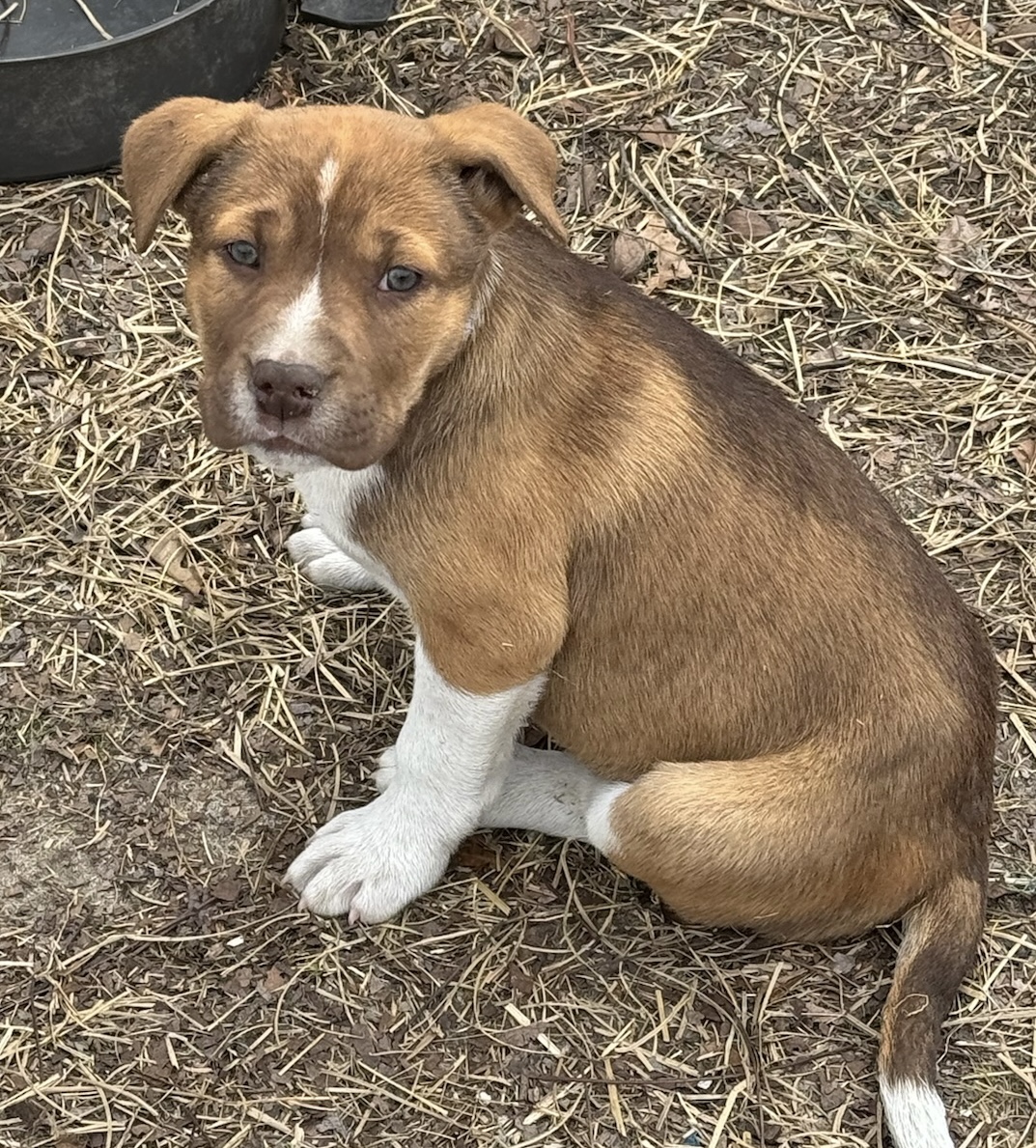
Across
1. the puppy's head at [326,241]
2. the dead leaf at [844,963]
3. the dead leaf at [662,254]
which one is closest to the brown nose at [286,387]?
the puppy's head at [326,241]

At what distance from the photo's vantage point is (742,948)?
4.61m

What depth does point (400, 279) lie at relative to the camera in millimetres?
3400

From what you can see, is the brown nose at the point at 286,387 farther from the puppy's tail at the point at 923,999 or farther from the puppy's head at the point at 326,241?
the puppy's tail at the point at 923,999

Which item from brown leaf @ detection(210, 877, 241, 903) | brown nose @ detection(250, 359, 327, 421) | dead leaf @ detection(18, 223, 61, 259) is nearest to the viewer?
brown nose @ detection(250, 359, 327, 421)

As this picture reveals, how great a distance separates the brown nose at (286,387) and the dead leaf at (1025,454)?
146 inches

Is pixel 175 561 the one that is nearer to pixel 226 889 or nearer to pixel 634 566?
pixel 226 889

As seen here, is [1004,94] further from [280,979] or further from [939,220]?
[280,979]

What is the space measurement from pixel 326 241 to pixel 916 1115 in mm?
3065

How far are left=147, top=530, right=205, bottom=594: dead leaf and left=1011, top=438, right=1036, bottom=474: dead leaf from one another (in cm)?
352

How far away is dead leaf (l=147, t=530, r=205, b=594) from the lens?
5.41 m

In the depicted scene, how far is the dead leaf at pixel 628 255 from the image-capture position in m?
6.26

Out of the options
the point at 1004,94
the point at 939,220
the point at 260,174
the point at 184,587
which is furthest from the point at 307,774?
the point at 1004,94

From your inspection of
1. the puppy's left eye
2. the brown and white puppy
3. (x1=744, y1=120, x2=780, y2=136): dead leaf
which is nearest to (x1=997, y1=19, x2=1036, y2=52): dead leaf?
(x1=744, y1=120, x2=780, y2=136): dead leaf

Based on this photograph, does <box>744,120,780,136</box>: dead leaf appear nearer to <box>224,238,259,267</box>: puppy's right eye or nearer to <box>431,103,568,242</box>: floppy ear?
<box>431,103,568,242</box>: floppy ear
